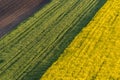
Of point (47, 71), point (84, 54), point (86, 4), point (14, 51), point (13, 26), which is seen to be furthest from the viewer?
point (86, 4)

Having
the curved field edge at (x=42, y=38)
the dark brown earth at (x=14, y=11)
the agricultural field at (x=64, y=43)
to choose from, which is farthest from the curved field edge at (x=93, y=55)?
the dark brown earth at (x=14, y=11)

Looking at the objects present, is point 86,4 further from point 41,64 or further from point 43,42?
point 41,64

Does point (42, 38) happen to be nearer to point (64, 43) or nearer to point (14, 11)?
point (64, 43)

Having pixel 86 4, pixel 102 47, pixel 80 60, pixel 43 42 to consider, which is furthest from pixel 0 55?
pixel 86 4

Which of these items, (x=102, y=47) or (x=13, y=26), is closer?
(x=102, y=47)

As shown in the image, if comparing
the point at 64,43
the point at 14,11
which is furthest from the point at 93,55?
the point at 14,11

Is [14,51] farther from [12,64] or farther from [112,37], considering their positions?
[112,37]

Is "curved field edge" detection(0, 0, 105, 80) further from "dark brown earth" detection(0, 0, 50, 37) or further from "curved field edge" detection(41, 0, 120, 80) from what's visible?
"dark brown earth" detection(0, 0, 50, 37)

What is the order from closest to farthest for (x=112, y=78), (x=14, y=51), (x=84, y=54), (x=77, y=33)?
(x=112, y=78)
(x=84, y=54)
(x=14, y=51)
(x=77, y=33)
